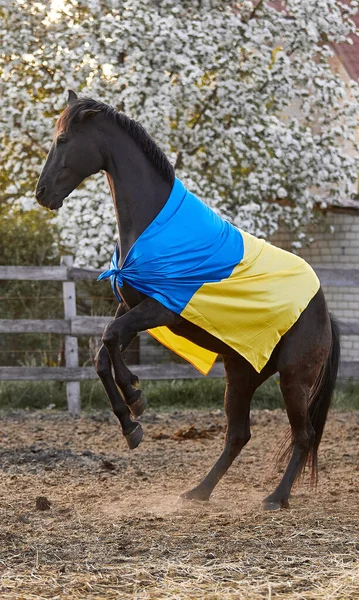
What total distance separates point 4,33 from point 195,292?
28.1ft

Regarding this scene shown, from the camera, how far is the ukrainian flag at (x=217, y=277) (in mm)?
4969

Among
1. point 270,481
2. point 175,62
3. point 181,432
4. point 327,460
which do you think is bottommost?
point 181,432

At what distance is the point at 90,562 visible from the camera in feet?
12.6

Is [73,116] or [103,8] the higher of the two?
[73,116]

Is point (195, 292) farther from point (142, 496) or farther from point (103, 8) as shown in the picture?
point (103, 8)

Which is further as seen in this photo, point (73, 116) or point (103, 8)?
point (103, 8)

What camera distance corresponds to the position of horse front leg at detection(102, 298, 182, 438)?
4.84 metres

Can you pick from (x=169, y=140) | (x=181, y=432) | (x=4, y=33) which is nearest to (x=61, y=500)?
(x=181, y=432)

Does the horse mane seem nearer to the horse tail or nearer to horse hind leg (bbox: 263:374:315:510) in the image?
horse hind leg (bbox: 263:374:315:510)

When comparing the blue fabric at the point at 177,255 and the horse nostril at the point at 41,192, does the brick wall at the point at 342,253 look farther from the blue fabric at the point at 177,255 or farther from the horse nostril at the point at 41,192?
the horse nostril at the point at 41,192

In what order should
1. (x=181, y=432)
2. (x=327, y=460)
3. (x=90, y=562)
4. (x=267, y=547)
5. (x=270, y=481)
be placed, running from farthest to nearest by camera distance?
(x=181, y=432) < (x=327, y=460) < (x=270, y=481) < (x=267, y=547) < (x=90, y=562)

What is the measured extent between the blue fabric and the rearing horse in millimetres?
50

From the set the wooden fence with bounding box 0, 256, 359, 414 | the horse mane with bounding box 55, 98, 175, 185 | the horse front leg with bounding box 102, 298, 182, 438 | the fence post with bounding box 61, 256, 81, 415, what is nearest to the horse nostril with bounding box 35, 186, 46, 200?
the horse mane with bounding box 55, 98, 175, 185

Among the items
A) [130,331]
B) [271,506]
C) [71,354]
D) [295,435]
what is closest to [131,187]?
[130,331]
